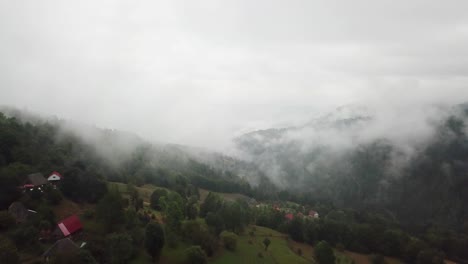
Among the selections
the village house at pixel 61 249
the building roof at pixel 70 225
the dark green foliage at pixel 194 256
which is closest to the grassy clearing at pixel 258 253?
the dark green foliage at pixel 194 256

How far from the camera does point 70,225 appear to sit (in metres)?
61.2

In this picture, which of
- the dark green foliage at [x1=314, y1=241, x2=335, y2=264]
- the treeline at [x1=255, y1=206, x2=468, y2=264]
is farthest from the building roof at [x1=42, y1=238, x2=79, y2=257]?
the treeline at [x1=255, y1=206, x2=468, y2=264]

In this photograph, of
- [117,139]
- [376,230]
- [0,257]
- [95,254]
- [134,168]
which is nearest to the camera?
[0,257]

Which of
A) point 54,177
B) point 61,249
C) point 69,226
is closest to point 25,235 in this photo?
point 61,249

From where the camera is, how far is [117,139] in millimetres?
192750

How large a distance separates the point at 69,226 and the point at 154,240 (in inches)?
673

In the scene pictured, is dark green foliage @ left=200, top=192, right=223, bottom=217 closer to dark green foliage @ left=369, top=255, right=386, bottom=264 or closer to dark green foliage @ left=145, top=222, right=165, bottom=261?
dark green foliage @ left=145, top=222, right=165, bottom=261

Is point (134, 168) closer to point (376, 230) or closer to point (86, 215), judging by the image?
point (86, 215)

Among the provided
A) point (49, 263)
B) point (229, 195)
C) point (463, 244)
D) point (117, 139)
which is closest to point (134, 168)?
point (117, 139)

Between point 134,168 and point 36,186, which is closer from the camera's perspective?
point 36,186

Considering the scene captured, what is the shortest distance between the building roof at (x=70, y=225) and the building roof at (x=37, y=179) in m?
17.2

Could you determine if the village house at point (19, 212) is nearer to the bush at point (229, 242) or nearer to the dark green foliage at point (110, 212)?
the dark green foliage at point (110, 212)

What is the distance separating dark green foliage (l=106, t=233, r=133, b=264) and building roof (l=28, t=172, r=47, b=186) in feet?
103

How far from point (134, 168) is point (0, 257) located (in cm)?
11730
